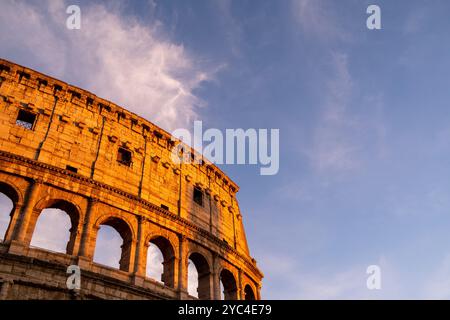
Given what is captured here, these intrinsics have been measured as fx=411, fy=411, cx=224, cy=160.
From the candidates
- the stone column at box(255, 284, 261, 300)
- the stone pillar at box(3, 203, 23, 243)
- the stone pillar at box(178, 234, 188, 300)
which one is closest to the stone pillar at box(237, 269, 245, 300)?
the stone column at box(255, 284, 261, 300)

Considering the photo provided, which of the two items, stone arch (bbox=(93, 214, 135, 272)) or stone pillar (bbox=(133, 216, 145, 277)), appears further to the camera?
stone arch (bbox=(93, 214, 135, 272))

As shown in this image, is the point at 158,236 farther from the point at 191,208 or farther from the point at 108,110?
the point at 108,110

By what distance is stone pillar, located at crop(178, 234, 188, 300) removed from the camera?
65.5ft

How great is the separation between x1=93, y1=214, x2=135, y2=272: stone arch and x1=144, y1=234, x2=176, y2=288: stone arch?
922mm

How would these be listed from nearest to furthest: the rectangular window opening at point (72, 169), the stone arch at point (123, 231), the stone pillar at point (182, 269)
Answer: the stone arch at point (123, 231)
the stone pillar at point (182, 269)
the rectangular window opening at point (72, 169)

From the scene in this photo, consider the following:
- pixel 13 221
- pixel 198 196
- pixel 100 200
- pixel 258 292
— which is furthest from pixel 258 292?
pixel 13 221

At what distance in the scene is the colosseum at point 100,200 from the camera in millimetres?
16734

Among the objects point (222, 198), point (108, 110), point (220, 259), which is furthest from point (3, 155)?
point (222, 198)

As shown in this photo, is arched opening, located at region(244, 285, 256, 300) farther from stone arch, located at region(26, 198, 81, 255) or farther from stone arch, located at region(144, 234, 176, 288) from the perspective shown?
stone arch, located at region(26, 198, 81, 255)

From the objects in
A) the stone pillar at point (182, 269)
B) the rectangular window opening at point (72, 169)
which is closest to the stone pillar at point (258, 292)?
the stone pillar at point (182, 269)

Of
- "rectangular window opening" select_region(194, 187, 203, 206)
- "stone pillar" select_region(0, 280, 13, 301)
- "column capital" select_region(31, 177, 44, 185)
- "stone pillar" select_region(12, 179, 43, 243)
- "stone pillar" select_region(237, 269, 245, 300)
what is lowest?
"stone pillar" select_region(0, 280, 13, 301)

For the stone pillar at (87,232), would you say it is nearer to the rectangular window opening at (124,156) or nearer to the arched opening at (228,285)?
the rectangular window opening at (124,156)

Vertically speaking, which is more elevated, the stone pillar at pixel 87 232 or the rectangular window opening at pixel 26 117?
the rectangular window opening at pixel 26 117

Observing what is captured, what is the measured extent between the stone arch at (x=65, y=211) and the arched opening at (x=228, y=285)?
938 cm
